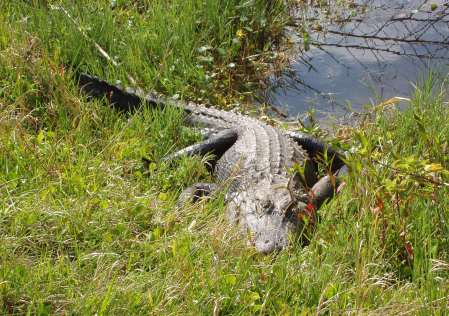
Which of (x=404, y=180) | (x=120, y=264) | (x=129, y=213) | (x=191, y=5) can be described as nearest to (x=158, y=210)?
(x=129, y=213)

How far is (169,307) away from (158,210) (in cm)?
90

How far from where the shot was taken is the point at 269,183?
471 cm

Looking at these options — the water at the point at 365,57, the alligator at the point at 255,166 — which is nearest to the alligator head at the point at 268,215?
the alligator at the point at 255,166

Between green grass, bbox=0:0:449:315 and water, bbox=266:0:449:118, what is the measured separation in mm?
681

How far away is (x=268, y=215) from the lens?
13.8 feet

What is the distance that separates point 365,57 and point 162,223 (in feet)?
11.3

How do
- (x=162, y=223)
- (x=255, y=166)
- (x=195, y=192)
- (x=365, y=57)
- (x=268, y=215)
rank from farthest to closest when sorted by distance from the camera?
(x=365, y=57)
(x=255, y=166)
(x=195, y=192)
(x=268, y=215)
(x=162, y=223)

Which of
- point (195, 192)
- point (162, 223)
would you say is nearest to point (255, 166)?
point (195, 192)

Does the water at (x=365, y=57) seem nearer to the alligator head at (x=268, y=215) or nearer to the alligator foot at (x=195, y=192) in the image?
the alligator head at (x=268, y=215)

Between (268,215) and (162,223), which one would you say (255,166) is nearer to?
(268,215)

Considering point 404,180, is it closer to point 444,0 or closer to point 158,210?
point 158,210

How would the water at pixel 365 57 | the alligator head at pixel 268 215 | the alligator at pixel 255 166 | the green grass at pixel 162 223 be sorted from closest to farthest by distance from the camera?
the green grass at pixel 162 223
the alligator head at pixel 268 215
the alligator at pixel 255 166
the water at pixel 365 57

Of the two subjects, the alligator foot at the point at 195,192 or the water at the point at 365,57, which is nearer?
the alligator foot at the point at 195,192

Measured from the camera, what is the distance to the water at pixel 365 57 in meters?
5.95
